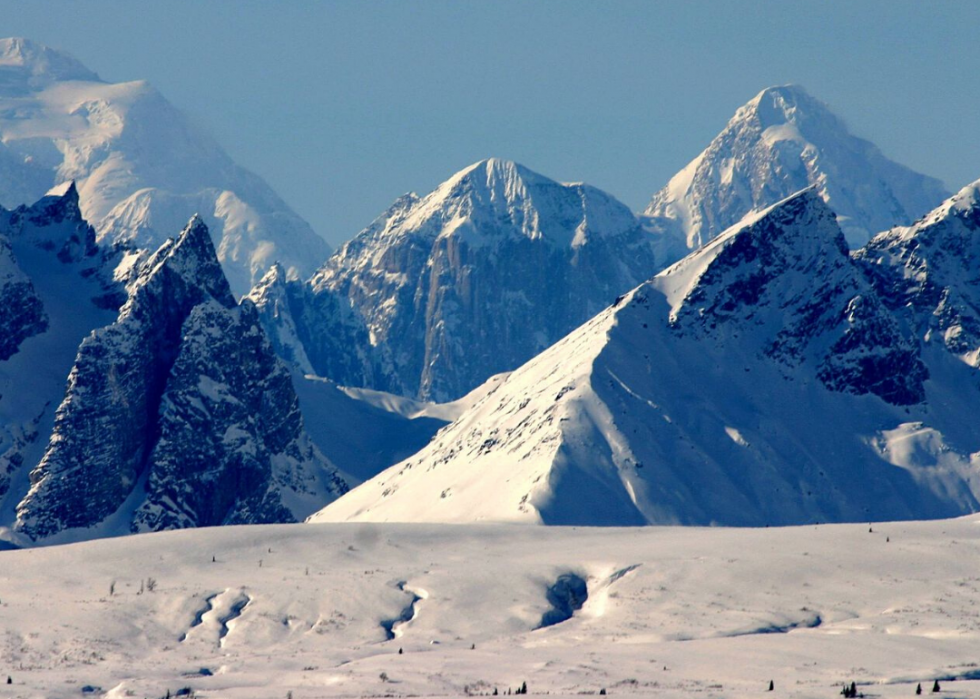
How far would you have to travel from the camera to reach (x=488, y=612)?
124875 mm

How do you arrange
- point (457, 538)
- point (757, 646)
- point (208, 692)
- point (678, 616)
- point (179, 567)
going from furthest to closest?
point (457, 538) → point (179, 567) → point (678, 616) → point (757, 646) → point (208, 692)

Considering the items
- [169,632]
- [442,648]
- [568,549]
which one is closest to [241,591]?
[169,632]

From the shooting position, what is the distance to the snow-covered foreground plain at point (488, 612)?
10500cm

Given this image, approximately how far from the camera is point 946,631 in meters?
118

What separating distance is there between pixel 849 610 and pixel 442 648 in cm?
2570

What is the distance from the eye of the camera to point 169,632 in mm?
120688

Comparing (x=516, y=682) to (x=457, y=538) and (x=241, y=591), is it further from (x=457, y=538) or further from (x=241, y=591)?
(x=457, y=538)

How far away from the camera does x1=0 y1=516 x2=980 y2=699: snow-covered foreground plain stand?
105m

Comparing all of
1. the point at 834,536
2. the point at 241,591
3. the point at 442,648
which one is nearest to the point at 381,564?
the point at 241,591

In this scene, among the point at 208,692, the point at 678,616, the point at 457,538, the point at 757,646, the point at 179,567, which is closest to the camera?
the point at 208,692

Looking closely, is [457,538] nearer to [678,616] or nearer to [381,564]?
[381,564]

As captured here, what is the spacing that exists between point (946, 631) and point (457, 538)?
4102cm

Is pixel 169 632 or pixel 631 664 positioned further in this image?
pixel 169 632

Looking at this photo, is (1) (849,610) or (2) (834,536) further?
(2) (834,536)
